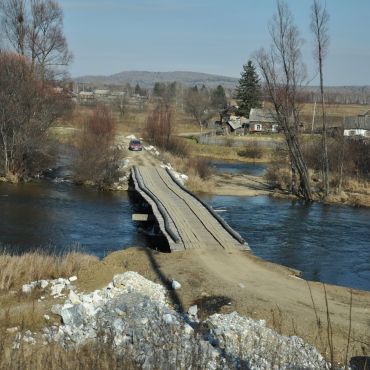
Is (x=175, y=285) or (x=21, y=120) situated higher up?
(x=21, y=120)

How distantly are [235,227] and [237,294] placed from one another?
11.3m

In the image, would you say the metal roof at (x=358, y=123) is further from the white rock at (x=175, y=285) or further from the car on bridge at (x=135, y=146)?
the white rock at (x=175, y=285)

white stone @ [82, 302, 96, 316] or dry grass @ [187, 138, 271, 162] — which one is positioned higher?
white stone @ [82, 302, 96, 316]

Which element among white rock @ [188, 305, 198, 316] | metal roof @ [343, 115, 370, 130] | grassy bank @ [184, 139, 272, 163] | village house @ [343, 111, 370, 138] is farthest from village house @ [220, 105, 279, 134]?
white rock @ [188, 305, 198, 316]

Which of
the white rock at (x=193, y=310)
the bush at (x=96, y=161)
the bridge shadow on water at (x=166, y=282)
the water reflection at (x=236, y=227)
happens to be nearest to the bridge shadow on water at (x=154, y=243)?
the bridge shadow on water at (x=166, y=282)

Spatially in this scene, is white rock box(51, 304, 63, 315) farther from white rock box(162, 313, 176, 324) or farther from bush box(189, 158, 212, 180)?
bush box(189, 158, 212, 180)

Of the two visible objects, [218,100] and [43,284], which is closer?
[43,284]

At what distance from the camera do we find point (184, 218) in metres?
22.8

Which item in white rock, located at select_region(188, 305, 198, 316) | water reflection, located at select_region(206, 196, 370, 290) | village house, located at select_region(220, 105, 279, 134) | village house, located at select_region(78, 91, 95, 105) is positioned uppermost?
village house, located at select_region(78, 91, 95, 105)

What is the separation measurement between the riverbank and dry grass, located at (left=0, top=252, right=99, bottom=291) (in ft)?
0.67

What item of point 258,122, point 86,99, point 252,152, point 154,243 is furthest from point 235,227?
point 86,99

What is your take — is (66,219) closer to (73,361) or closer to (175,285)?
(175,285)

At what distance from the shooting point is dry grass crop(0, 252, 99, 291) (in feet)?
45.1

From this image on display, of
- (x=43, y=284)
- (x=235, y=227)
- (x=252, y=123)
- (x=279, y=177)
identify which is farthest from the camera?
(x=252, y=123)
